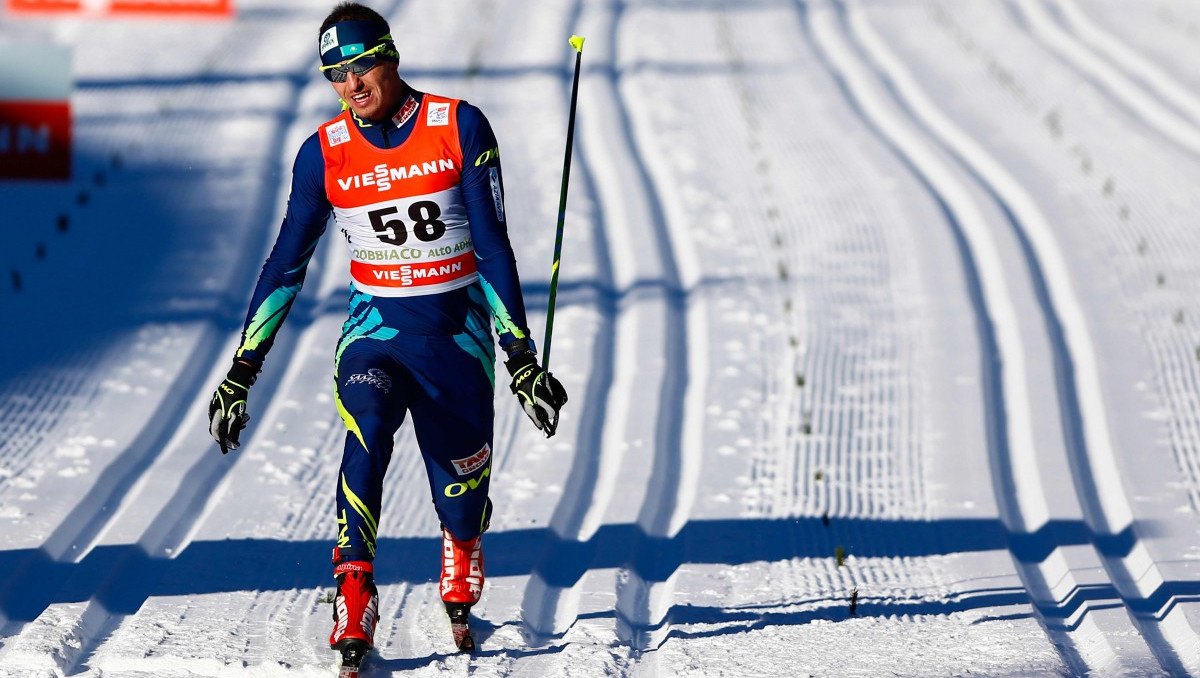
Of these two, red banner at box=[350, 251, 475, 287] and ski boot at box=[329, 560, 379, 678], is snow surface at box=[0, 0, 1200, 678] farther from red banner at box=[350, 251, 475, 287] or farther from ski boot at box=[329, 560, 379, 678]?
red banner at box=[350, 251, 475, 287]

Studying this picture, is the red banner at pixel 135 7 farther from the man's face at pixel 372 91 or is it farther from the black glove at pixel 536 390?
the black glove at pixel 536 390

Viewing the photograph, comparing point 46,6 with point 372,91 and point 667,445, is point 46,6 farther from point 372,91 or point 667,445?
point 372,91

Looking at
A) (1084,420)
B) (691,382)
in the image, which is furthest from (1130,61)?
(691,382)

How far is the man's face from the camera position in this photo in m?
3.83

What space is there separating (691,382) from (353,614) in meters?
3.41

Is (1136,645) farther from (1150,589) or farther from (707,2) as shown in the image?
(707,2)

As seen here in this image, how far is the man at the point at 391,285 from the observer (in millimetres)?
3850

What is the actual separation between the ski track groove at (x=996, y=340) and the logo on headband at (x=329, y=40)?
2.78 meters

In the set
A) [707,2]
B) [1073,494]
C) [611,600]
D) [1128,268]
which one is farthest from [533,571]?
[707,2]

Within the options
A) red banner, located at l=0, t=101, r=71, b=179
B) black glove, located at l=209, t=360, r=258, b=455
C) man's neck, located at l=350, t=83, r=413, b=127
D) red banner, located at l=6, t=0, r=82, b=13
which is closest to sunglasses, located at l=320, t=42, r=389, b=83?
man's neck, located at l=350, t=83, r=413, b=127

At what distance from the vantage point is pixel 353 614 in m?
3.86

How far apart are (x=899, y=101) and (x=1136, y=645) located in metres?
8.74

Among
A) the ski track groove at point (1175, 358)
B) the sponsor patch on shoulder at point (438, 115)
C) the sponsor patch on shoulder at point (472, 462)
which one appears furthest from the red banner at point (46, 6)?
the sponsor patch on shoulder at point (472, 462)

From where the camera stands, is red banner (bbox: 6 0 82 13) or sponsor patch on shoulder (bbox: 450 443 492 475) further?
red banner (bbox: 6 0 82 13)
